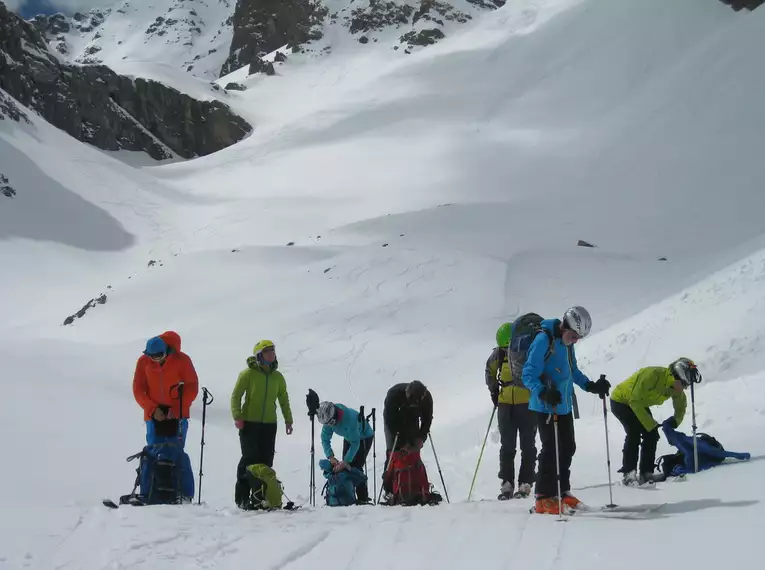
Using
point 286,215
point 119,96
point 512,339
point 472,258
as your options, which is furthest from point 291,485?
point 119,96

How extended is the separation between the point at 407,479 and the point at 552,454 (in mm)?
1952

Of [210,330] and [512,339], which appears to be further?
[210,330]

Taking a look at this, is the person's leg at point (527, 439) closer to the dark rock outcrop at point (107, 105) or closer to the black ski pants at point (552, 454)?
the black ski pants at point (552, 454)

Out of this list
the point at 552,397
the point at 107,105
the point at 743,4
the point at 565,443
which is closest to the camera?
the point at 552,397

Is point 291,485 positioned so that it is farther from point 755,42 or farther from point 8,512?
point 755,42

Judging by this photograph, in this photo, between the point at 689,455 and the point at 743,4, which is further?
the point at 743,4

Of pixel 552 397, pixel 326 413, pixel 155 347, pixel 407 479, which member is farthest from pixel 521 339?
pixel 155 347

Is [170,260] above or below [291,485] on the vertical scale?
above

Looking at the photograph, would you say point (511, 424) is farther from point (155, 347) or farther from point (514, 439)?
point (155, 347)

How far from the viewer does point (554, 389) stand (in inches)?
230

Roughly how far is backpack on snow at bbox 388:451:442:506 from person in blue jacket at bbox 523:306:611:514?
5.58ft

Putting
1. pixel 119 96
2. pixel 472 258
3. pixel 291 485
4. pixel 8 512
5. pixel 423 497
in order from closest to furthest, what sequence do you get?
pixel 8 512 < pixel 423 497 < pixel 291 485 < pixel 472 258 < pixel 119 96

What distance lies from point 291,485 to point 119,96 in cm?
7158

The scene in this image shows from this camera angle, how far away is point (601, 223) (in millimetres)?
28703
